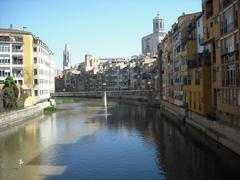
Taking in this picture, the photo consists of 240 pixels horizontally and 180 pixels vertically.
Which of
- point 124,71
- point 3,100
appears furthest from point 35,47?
point 124,71

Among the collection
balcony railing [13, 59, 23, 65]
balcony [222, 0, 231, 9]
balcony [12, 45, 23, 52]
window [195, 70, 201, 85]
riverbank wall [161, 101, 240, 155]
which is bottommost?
riverbank wall [161, 101, 240, 155]

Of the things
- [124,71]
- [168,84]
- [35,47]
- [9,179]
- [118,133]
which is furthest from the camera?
[124,71]

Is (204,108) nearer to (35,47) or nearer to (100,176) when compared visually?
(100,176)

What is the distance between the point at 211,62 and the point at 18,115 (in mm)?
34278

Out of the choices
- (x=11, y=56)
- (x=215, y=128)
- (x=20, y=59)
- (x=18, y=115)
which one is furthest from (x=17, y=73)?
(x=215, y=128)

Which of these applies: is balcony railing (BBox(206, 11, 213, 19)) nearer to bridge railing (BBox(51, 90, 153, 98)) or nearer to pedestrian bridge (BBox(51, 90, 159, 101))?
pedestrian bridge (BBox(51, 90, 159, 101))

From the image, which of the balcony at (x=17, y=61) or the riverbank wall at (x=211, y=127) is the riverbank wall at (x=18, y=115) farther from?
the riverbank wall at (x=211, y=127)

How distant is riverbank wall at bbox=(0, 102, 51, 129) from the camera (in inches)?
2267

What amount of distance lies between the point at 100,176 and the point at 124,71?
15762 cm

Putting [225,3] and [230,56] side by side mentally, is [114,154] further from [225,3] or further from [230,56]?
[225,3]

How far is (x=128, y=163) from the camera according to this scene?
33.9 meters

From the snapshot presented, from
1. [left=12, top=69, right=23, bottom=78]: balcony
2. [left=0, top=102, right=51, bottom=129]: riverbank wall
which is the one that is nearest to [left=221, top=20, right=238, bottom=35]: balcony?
[left=0, top=102, right=51, bottom=129]: riverbank wall

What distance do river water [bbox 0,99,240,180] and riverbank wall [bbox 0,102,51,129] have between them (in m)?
2.37

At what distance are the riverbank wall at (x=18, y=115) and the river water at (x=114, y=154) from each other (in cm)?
237
